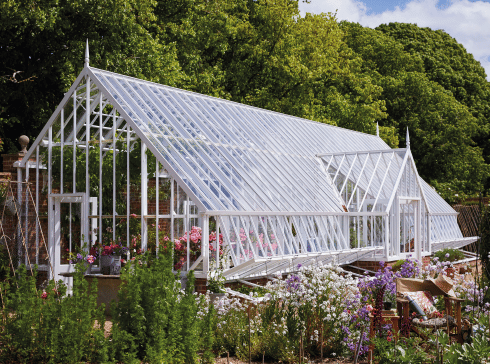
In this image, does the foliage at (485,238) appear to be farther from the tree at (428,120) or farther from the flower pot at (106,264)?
the tree at (428,120)

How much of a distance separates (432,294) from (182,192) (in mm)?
4091

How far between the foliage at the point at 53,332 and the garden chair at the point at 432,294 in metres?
3.56

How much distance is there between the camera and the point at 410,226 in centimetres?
1449

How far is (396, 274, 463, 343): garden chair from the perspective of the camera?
6740 mm

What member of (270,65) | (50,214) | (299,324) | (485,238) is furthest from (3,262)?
(270,65)

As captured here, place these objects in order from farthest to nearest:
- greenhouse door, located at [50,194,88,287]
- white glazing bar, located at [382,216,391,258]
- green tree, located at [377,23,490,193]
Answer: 1. green tree, located at [377,23,490,193]
2. white glazing bar, located at [382,216,391,258]
3. greenhouse door, located at [50,194,88,287]

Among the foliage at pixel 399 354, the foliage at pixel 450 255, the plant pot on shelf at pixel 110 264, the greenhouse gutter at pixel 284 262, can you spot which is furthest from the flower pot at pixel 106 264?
the foliage at pixel 450 255

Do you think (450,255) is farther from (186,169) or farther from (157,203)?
(157,203)

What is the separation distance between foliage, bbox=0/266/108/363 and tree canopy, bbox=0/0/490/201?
33.4ft

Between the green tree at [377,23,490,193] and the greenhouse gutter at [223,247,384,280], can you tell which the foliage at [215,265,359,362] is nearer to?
the greenhouse gutter at [223,247,384,280]

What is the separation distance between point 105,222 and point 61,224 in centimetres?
131

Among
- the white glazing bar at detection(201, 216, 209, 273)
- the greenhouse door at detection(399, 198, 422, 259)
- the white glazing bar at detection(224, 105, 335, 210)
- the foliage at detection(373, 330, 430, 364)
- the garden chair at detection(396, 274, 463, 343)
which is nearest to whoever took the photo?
the foliage at detection(373, 330, 430, 364)

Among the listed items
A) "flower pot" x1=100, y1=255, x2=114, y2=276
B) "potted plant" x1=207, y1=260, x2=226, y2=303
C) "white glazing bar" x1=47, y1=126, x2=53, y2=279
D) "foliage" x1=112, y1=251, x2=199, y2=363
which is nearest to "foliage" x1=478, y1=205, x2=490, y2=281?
"potted plant" x1=207, y1=260, x2=226, y2=303

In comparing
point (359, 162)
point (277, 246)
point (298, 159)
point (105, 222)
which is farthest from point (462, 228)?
point (105, 222)
